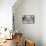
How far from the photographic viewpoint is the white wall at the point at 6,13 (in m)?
4.30

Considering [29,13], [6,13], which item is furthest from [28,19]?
[6,13]

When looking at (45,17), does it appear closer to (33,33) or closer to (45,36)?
(45,36)

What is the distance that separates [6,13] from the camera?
435 centimetres

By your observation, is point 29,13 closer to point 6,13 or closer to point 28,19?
point 28,19

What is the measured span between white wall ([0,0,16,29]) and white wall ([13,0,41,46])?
1.29 metres

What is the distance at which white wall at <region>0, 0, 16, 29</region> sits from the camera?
14.1 ft

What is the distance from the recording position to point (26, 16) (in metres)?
5.64

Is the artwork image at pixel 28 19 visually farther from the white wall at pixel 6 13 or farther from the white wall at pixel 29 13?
the white wall at pixel 6 13

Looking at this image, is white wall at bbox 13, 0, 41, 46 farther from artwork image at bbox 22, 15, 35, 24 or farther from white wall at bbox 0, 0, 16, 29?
white wall at bbox 0, 0, 16, 29

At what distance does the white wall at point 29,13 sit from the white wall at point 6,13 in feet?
4.24

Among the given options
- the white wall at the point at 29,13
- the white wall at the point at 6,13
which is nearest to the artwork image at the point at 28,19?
the white wall at the point at 29,13

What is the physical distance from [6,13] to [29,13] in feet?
5.32

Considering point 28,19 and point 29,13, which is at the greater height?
point 29,13

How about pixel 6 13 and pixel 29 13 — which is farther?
pixel 29 13
